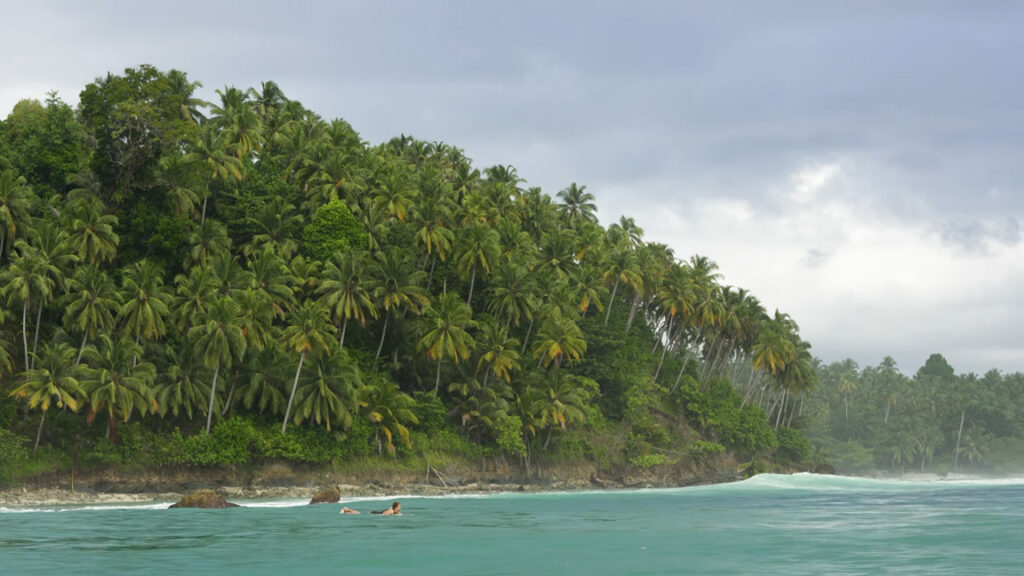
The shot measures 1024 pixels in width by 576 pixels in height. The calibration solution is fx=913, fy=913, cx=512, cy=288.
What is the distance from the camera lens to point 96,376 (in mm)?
54312

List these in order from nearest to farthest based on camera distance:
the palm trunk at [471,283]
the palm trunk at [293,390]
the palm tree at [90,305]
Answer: the palm tree at [90,305] → the palm trunk at [293,390] → the palm trunk at [471,283]

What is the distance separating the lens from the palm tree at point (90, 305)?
55.7 m

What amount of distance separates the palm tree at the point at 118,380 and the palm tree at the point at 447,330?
804 inches

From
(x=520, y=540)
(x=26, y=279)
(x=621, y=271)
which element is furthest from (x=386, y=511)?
(x=621, y=271)

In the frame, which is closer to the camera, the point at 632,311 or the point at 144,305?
the point at 144,305

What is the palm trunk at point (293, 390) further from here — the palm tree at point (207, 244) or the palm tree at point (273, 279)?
the palm tree at point (207, 244)

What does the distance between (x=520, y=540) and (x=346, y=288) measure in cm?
3744

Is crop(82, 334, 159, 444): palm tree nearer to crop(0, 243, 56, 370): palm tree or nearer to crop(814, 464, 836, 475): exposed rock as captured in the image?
crop(0, 243, 56, 370): palm tree

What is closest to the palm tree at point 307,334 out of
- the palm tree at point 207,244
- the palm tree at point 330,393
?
the palm tree at point 330,393

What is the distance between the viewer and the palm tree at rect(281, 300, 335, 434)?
6028 cm

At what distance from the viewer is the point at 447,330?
68.9 meters

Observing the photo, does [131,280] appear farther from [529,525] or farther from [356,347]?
[529,525]

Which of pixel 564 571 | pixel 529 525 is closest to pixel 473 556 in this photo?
pixel 564 571

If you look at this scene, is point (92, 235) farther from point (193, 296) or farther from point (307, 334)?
point (307, 334)
